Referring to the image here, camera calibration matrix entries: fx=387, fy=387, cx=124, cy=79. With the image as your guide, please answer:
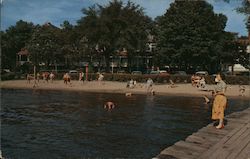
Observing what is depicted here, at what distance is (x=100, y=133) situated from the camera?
1758 cm

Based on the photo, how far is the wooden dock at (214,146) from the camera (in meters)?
9.47

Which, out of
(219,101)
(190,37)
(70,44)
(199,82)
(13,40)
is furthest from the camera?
(13,40)

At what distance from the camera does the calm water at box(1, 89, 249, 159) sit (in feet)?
45.8

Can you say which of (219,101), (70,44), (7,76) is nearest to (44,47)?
(70,44)

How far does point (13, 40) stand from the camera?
10169 cm

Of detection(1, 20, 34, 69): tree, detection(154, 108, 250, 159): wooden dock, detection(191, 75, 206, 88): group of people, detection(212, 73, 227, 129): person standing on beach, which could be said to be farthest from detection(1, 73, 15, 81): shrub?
detection(154, 108, 250, 159): wooden dock

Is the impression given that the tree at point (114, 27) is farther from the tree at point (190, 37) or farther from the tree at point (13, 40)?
the tree at point (13, 40)

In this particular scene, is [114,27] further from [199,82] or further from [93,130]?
[93,130]

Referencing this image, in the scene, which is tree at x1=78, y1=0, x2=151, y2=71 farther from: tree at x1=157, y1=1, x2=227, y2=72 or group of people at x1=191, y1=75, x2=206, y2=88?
group of people at x1=191, y1=75, x2=206, y2=88

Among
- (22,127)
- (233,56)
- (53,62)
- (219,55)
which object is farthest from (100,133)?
(53,62)

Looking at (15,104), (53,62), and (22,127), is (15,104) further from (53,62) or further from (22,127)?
(53,62)

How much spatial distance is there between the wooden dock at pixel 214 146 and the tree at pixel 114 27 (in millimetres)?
61354

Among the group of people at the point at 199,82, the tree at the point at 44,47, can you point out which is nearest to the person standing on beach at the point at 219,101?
the group of people at the point at 199,82

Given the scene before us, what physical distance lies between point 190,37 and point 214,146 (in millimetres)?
58083
